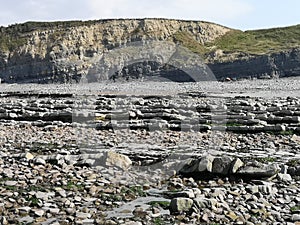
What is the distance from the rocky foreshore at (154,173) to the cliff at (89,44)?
62.4 metres

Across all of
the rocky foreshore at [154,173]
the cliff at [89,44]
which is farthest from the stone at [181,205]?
the cliff at [89,44]

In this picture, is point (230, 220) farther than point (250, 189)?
No

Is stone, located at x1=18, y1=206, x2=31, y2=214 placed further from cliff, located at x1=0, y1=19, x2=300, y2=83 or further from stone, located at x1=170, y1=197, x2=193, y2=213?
cliff, located at x1=0, y1=19, x2=300, y2=83

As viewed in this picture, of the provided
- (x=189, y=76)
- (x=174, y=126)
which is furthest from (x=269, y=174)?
(x=189, y=76)

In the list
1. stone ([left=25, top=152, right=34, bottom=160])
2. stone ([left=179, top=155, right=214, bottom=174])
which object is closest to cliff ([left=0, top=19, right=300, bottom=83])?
stone ([left=25, top=152, right=34, bottom=160])

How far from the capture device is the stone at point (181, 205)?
772 cm

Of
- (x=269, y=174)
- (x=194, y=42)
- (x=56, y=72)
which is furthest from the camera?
(x=194, y=42)

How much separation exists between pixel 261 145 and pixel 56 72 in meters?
76.8

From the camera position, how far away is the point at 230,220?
7.39m

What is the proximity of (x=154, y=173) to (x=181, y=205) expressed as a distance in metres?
3.07

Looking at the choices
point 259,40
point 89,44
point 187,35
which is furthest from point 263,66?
point 89,44

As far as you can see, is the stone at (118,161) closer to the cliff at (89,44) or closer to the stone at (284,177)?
the stone at (284,177)

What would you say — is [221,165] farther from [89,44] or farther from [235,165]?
[89,44]

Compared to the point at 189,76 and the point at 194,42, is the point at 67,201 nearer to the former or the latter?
the point at 189,76
